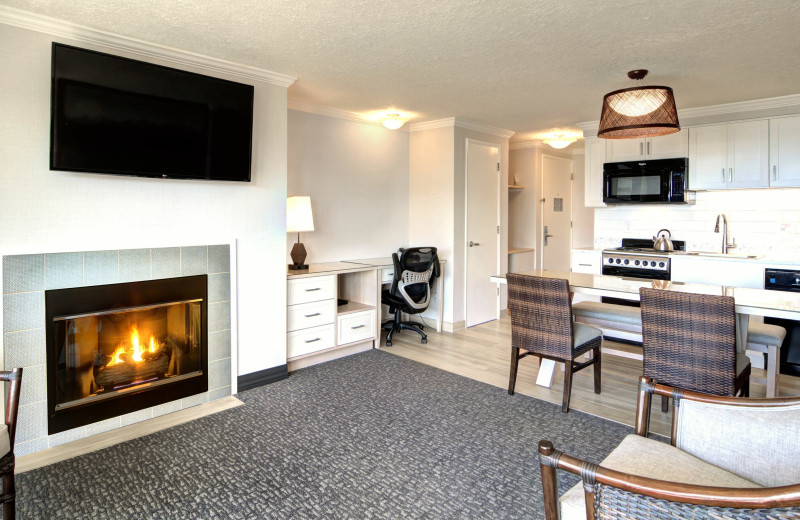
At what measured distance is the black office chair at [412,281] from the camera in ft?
15.4

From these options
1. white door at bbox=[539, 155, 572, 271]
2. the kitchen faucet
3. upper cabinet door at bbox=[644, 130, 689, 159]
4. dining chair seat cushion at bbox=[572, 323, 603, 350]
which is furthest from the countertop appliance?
white door at bbox=[539, 155, 572, 271]

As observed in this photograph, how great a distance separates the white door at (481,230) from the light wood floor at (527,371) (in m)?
0.37

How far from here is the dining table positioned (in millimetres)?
2389

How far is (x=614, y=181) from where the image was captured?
16.8 feet

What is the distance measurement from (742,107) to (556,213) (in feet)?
10.1

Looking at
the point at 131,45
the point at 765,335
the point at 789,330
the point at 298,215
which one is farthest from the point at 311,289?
the point at 789,330

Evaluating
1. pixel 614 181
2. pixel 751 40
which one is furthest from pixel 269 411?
pixel 614 181

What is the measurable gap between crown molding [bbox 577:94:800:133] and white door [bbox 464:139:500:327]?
2017mm

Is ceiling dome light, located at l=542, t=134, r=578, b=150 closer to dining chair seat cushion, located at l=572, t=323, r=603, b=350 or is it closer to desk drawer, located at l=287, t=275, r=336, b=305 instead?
dining chair seat cushion, located at l=572, t=323, r=603, b=350

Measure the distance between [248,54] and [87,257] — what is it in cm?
161

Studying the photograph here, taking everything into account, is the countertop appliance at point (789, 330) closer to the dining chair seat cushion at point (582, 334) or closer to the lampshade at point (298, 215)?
the dining chair seat cushion at point (582, 334)

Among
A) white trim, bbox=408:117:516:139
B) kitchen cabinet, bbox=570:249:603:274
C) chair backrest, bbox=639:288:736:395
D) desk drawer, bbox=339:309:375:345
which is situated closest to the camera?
chair backrest, bbox=639:288:736:395

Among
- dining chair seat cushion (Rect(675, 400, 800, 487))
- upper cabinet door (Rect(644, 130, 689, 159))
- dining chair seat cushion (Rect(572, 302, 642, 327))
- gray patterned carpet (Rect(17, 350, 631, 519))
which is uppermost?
upper cabinet door (Rect(644, 130, 689, 159))

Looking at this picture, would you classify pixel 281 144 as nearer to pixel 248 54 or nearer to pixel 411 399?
pixel 248 54
